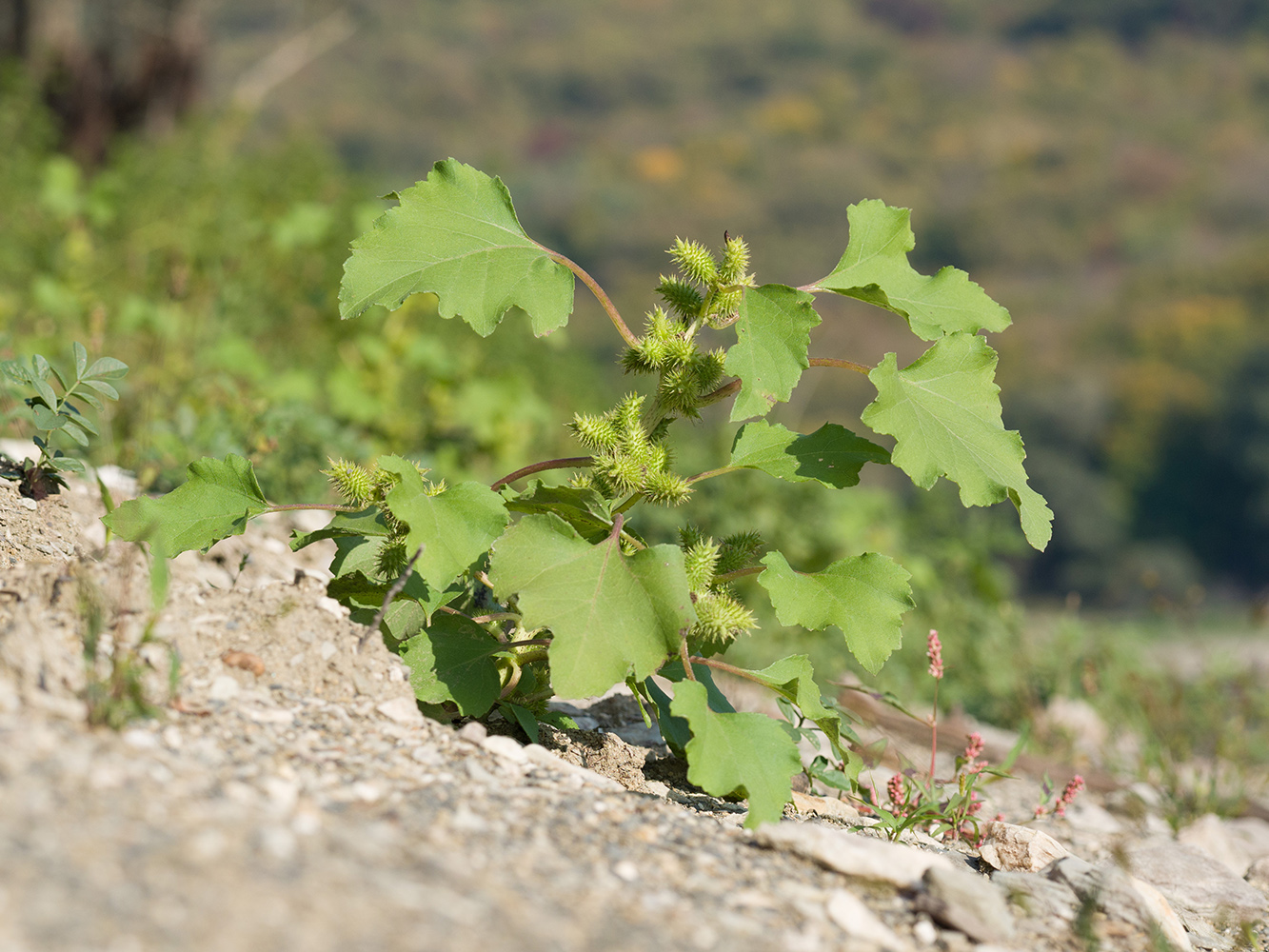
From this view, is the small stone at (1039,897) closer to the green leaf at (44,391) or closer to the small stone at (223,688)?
the small stone at (223,688)

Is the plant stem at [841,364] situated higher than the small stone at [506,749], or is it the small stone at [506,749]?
the plant stem at [841,364]

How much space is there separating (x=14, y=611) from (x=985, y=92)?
7530 cm

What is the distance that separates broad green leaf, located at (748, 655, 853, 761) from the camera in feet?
5.91

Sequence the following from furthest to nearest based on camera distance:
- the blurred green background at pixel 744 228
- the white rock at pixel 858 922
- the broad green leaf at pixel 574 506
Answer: the blurred green background at pixel 744 228
the broad green leaf at pixel 574 506
the white rock at pixel 858 922

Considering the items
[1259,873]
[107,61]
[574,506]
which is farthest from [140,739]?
[107,61]

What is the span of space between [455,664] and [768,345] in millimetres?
798

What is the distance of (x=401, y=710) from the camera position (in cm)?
178

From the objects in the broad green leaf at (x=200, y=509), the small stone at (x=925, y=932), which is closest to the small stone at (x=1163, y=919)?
the small stone at (x=925, y=932)

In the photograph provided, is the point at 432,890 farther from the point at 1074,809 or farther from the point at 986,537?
the point at 986,537

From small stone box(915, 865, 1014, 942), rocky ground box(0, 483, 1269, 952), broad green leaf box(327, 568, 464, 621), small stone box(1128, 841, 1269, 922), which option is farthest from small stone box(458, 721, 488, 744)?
small stone box(1128, 841, 1269, 922)

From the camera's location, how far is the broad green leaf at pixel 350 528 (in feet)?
5.90

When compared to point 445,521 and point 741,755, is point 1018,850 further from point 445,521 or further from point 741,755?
point 445,521

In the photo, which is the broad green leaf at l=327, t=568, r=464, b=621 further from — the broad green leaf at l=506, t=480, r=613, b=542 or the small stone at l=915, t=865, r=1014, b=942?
the small stone at l=915, t=865, r=1014, b=942

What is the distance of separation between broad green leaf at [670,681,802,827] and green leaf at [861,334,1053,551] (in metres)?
0.48
